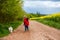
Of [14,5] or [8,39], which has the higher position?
[14,5]

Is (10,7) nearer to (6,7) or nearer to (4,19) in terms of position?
(6,7)

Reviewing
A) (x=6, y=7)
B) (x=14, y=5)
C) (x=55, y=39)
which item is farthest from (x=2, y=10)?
(x=55, y=39)

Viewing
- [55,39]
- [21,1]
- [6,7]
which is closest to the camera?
[55,39]

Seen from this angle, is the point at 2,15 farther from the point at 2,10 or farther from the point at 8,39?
the point at 8,39

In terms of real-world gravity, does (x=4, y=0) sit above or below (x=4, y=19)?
above

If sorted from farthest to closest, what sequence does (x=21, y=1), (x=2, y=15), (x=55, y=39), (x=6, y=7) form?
(x=21, y=1) < (x=2, y=15) < (x=6, y=7) < (x=55, y=39)

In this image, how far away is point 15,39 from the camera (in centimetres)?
1667

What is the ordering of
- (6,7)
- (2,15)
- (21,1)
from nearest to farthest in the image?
(6,7)
(2,15)
(21,1)

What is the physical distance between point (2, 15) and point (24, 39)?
8646 mm

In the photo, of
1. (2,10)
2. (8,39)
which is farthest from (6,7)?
(8,39)

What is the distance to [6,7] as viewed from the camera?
901 inches

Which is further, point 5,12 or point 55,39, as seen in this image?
point 5,12

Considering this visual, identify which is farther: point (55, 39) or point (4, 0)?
point (4, 0)

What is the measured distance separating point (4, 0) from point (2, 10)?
1110mm
